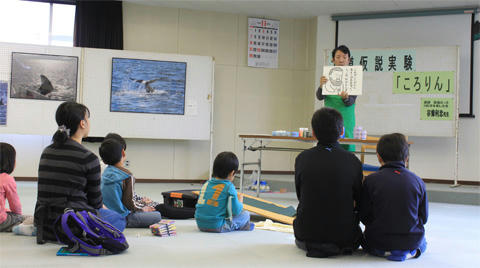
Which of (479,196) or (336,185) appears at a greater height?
(336,185)

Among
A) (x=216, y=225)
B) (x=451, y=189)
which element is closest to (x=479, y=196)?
(x=451, y=189)

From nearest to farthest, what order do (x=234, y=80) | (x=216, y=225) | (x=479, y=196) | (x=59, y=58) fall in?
(x=216, y=225) < (x=479, y=196) < (x=59, y=58) < (x=234, y=80)

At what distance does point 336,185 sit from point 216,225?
3.59 feet

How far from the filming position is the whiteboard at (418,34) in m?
6.69

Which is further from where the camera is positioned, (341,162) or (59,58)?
(59,58)

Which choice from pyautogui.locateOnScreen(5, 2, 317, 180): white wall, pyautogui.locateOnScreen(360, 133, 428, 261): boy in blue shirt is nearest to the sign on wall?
pyautogui.locateOnScreen(5, 2, 317, 180): white wall

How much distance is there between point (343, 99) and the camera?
4.75 m

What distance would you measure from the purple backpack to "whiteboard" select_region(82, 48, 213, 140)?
4.34 meters

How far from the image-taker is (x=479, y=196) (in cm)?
569

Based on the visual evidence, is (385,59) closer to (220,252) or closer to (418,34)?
(418,34)

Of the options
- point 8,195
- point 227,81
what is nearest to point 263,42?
point 227,81

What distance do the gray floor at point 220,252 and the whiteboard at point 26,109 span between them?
3696 millimetres

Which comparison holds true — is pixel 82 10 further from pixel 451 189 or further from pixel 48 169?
pixel 451 189

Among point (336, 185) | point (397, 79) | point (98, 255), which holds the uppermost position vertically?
point (397, 79)
